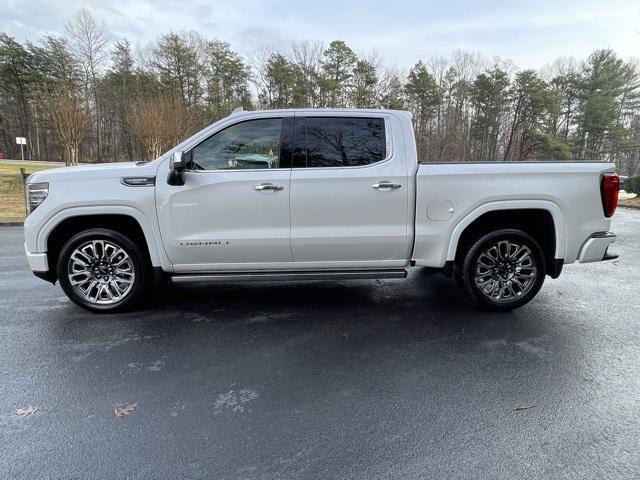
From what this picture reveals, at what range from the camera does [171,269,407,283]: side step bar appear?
405 centimetres

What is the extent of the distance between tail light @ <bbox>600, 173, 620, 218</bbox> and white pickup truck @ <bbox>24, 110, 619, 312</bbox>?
0.5 inches

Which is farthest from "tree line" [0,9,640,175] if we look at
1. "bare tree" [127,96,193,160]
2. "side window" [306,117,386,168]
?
"side window" [306,117,386,168]

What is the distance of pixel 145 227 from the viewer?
156 inches

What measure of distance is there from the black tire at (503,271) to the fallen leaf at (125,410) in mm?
3292

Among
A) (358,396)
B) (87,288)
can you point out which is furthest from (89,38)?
(358,396)

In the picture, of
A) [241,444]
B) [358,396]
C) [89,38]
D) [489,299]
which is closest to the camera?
[241,444]

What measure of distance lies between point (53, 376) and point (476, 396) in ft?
10.4

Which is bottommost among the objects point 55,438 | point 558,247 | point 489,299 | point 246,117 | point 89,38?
point 55,438

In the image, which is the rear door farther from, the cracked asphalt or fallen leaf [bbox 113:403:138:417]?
fallen leaf [bbox 113:403:138:417]

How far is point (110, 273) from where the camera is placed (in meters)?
4.14

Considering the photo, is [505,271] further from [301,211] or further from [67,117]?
[67,117]

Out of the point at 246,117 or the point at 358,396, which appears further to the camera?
the point at 246,117

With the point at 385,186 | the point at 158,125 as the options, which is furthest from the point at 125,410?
the point at 158,125

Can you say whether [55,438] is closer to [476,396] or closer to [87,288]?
[87,288]
